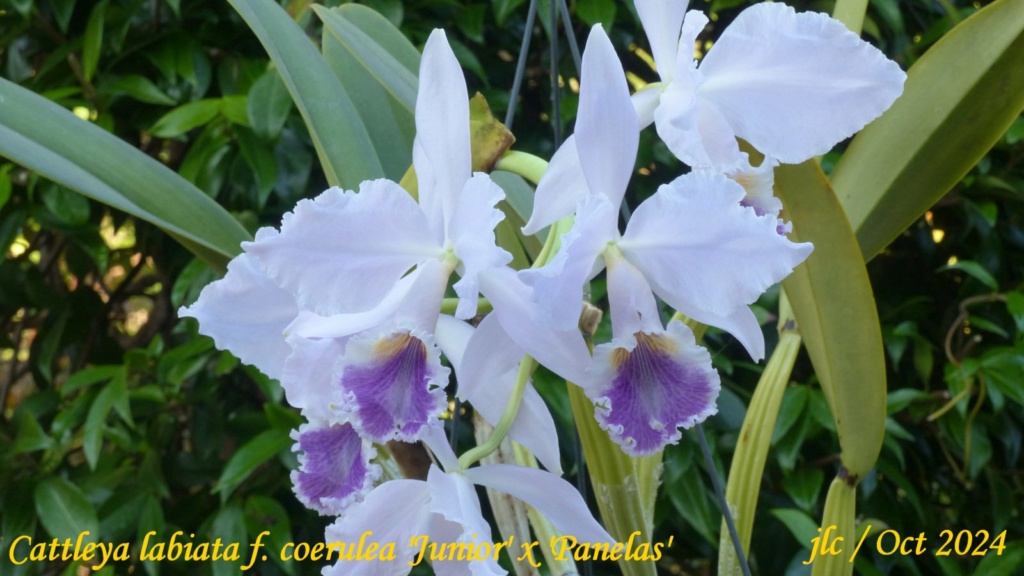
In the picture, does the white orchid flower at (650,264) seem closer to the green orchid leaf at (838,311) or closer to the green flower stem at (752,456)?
the green orchid leaf at (838,311)

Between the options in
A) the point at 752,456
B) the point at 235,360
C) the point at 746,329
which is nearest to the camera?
the point at 746,329

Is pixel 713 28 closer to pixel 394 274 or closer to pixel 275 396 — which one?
pixel 275 396

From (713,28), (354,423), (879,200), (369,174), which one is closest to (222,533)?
(369,174)

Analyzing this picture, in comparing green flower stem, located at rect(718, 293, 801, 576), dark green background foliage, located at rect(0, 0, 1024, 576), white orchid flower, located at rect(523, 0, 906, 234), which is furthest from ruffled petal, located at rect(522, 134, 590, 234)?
dark green background foliage, located at rect(0, 0, 1024, 576)

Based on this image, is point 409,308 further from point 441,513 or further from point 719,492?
point 719,492

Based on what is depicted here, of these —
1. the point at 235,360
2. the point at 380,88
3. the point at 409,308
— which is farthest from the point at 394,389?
the point at 235,360

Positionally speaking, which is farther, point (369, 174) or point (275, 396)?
point (275, 396)

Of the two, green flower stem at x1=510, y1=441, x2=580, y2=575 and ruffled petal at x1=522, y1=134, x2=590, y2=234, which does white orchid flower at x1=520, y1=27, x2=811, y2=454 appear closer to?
ruffled petal at x1=522, y1=134, x2=590, y2=234
